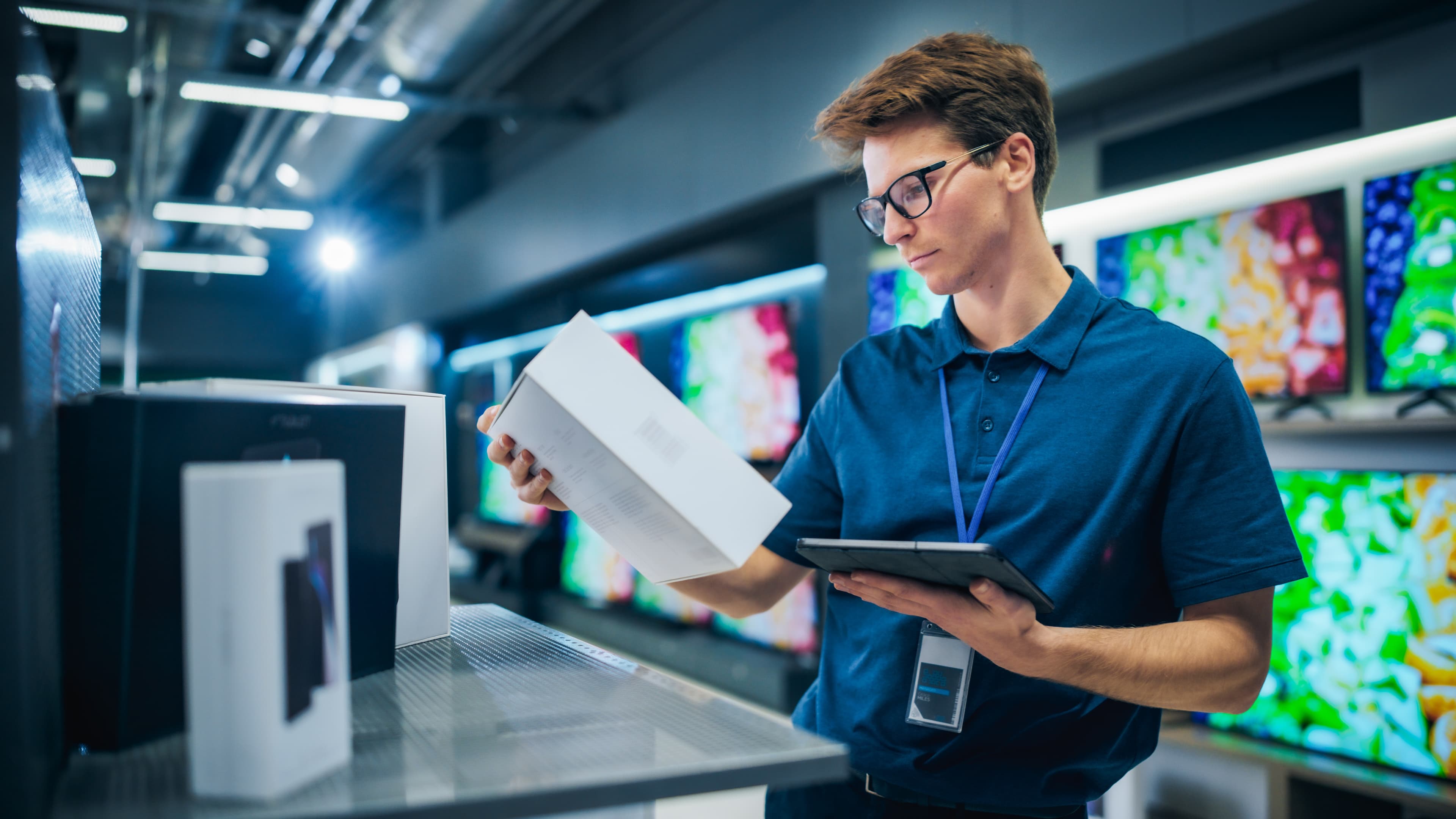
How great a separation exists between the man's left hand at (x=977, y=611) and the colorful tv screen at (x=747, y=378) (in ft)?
11.3

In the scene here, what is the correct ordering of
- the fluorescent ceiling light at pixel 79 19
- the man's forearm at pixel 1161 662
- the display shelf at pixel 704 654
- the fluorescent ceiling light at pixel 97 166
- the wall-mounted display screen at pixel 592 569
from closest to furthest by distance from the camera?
1. the man's forearm at pixel 1161 662
2. the display shelf at pixel 704 654
3. the fluorescent ceiling light at pixel 79 19
4. the wall-mounted display screen at pixel 592 569
5. the fluorescent ceiling light at pixel 97 166

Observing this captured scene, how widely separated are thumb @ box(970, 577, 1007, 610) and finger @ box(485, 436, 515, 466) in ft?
1.82

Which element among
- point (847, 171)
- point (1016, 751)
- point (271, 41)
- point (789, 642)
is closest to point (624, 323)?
point (789, 642)

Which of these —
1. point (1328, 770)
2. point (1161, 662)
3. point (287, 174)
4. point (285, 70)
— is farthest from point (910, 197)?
point (287, 174)

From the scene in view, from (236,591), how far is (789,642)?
13.3 ft

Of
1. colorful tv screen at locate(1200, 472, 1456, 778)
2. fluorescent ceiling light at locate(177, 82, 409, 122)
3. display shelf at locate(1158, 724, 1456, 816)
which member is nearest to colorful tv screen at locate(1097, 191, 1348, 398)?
colorful tv screen at locate(1200, 472, 1456, 778)

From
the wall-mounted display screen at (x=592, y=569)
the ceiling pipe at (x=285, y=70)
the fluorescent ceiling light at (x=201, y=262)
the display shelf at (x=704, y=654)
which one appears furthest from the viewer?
the fluorescent ceiling light at (x=201, y=262)

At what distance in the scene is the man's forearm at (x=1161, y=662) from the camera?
3.47 feet

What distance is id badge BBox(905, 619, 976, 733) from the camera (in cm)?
117

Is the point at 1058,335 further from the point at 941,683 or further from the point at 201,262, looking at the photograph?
the point at 201,262

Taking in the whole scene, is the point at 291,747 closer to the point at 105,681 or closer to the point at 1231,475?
the point at 105,681

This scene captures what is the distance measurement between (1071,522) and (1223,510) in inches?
6.7

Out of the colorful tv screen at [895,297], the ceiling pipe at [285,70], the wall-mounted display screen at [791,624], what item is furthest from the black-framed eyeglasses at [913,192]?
the ceiling pipe at [285,70]

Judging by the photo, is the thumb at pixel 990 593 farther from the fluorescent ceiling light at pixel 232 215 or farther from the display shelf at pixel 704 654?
the fluorescent ceiling light at pixel 232 215
